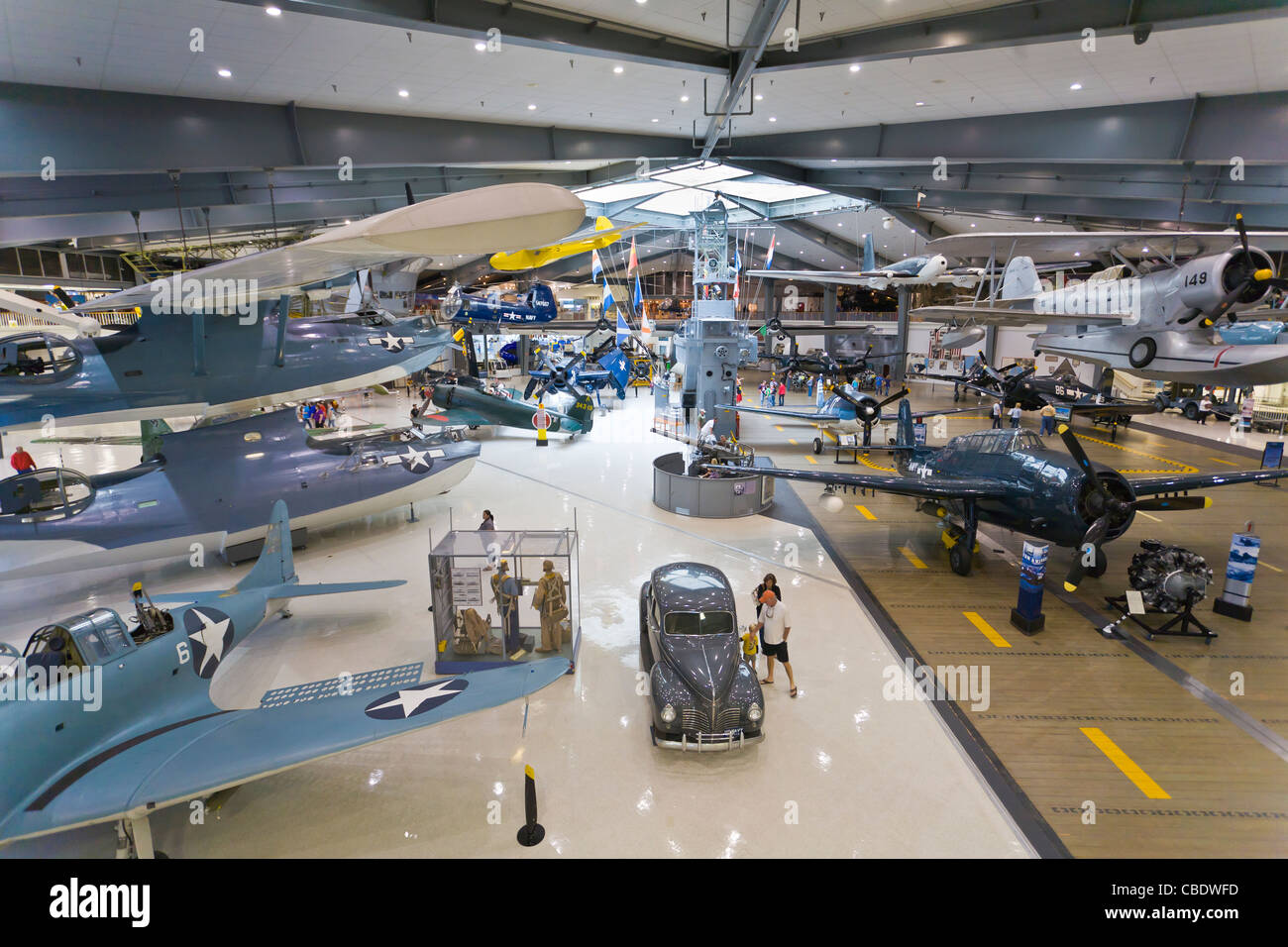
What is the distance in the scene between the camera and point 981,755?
247 inches

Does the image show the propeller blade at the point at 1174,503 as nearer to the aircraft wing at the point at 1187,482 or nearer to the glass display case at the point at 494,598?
the aircraft wing at the point at 1187,482

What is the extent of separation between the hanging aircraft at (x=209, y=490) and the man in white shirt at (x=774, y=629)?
28.3ft

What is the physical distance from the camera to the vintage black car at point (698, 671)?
6059 millimetres

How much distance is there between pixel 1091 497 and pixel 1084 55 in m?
6.72

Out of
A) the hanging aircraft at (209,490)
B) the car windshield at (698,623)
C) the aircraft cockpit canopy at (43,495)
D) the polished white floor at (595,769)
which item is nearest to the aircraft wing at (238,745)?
the polished white floor at (595,769)

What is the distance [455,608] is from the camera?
26.4 ft

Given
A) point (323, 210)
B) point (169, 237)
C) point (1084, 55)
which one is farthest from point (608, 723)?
point (169, 237)

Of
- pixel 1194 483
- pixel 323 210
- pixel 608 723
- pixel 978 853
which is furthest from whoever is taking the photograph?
pixel 323 210

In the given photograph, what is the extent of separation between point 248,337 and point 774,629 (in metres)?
10.1

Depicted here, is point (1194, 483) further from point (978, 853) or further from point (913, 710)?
point (978, 853)

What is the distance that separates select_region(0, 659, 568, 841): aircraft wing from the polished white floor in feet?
3.54

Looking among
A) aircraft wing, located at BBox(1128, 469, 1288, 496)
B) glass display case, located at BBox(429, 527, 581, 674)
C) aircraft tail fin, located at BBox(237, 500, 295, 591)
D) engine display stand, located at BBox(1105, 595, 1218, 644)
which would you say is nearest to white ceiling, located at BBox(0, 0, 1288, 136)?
aircraft tail fin, located at BBox(237, 500, 295, 591)

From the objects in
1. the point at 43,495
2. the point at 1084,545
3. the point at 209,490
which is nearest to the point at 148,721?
the point at 209,490

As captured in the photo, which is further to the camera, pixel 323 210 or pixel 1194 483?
pixel 323 210
